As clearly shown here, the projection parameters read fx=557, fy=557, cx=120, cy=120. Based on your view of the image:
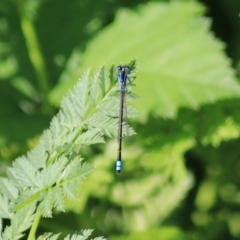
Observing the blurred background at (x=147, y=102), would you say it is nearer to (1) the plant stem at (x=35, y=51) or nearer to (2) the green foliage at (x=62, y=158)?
(1) the plant stem at (x=35, y=51)

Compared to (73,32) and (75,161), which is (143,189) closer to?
(73,32)

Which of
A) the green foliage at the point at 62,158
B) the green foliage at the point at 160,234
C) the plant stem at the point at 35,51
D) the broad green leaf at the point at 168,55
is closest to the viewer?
the green foliage at the point at 62,158

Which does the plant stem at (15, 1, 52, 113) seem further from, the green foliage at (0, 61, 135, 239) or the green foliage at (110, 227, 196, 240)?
the green foliage at (0, 61, 135, 239)

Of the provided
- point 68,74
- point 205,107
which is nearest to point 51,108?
point 68,74

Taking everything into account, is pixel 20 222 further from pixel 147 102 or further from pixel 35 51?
pixel 35 51

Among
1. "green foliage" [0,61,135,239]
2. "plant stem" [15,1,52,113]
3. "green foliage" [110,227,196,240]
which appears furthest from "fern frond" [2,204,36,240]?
"plant stem" [15,1,52,113]

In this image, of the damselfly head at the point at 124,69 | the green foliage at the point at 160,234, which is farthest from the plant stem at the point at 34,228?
the green foliage at the point at 160,234
